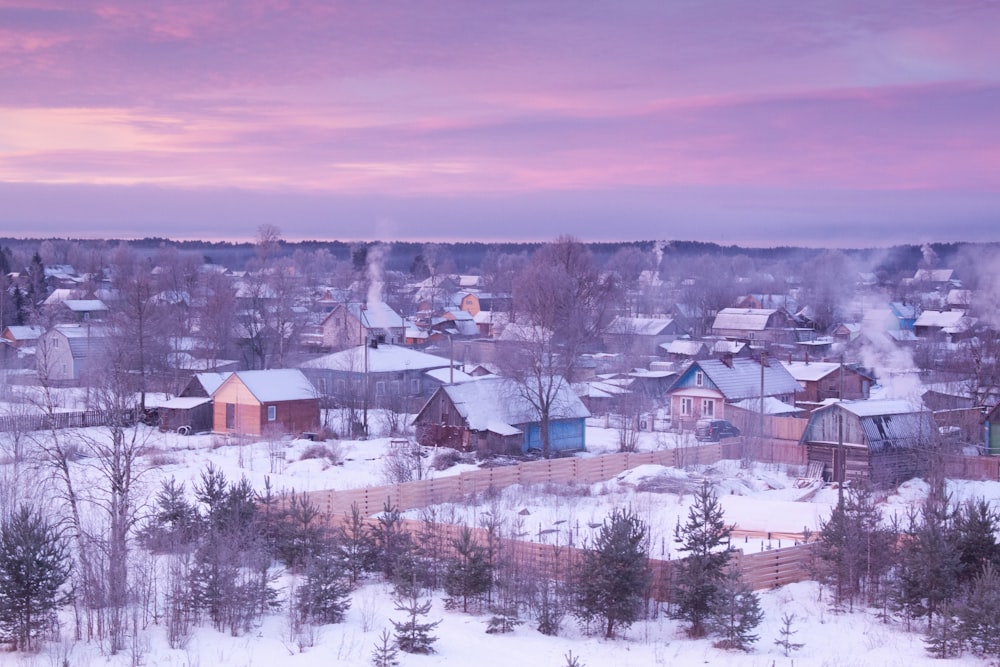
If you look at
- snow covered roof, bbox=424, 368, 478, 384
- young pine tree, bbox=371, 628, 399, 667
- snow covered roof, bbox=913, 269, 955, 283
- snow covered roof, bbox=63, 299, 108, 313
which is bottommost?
young pine tree, bbox=371, 628, 399, 667

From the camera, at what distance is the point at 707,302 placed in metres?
90.3

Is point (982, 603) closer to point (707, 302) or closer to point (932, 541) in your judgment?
point (932, 541)

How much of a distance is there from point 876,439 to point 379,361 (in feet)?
78.2

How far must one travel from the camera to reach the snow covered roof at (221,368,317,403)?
1489 inches

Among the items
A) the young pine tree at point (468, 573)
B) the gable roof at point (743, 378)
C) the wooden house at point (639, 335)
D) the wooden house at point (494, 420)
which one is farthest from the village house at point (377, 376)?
the young pine tree at point (468, 573)

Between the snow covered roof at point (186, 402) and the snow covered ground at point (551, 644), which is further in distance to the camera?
the snow covered roof at point (186, 402)

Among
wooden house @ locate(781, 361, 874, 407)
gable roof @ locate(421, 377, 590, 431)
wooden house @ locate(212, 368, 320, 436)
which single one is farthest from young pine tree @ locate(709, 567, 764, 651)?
wooden house @ locate(781, 361, 874, 407)

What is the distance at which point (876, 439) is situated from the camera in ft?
97.6

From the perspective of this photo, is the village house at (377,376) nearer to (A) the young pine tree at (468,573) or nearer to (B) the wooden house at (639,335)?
(B) the wooden house at (639,335)

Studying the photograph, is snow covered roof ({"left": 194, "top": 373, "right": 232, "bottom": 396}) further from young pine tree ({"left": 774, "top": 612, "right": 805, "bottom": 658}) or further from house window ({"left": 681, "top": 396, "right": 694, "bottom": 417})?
young pine tree ({"left": 774, "top": 612, "right": 805, "bottom": 658})

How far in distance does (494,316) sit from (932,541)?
64.6m

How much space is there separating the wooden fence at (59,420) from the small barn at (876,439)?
2066 centimetres

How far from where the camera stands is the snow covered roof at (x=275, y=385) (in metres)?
37.8

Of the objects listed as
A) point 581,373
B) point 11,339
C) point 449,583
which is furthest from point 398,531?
point 11,339
